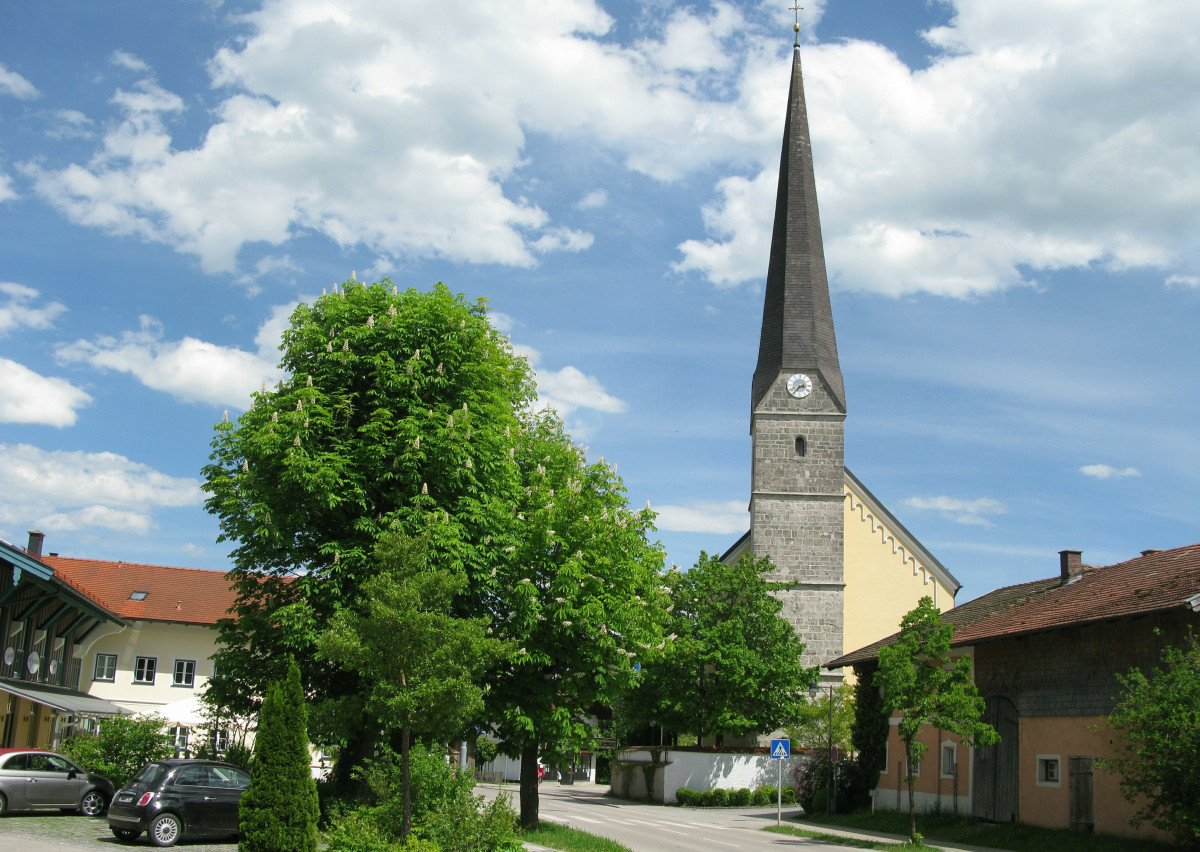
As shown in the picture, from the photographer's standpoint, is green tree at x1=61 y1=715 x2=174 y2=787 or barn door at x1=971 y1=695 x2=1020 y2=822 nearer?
green tree at x1=61 y1=715 x2=174 y2=787

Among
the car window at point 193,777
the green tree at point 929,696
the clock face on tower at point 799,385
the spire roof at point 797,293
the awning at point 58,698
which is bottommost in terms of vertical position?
the car window at point 193,777

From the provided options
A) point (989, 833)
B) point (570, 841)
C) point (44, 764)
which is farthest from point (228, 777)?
point (989, 833)

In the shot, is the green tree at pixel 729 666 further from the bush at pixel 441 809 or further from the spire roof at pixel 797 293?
the bush at pixel 441 809

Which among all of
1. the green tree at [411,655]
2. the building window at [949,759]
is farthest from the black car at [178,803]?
the building window at [949,759]

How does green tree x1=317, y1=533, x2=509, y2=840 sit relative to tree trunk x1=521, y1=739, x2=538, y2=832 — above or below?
above

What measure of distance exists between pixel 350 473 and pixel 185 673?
75.5 feet

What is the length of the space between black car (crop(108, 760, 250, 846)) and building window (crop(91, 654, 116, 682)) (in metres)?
21.8

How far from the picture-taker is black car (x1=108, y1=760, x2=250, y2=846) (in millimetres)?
16906

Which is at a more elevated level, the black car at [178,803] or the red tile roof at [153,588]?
the red tile roof at [153,588]

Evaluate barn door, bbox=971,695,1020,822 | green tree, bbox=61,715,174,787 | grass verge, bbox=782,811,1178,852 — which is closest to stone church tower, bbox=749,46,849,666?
grass verge, bbox=782,811,1178,852

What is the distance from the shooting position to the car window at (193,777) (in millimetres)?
17625

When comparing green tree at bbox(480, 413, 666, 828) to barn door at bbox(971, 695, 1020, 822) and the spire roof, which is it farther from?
the spire roof

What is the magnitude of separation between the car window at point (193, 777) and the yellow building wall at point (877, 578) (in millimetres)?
33718

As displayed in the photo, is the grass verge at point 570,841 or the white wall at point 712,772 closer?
the grass verge at point 570,841
